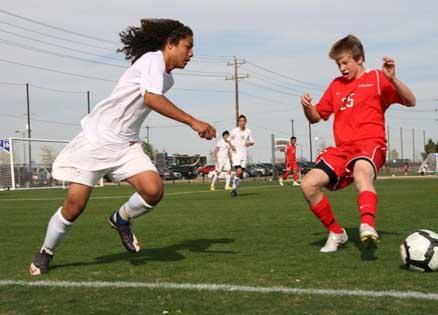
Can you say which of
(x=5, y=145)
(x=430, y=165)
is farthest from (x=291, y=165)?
(x=430, y=165)

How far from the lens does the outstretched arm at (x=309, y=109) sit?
577 cm

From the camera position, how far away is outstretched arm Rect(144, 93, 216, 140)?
4523 mm

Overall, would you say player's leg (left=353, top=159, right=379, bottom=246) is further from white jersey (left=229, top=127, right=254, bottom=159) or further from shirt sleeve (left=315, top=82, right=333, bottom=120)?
white jersey (left=229, top=127, right=254, bottom=159)

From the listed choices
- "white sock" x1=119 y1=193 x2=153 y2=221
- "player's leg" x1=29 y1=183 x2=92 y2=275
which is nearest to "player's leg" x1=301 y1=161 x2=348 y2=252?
"white sock" x1=119 y1=193 x2=153 y2=221

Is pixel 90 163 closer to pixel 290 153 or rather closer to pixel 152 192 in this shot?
pixel 152 192

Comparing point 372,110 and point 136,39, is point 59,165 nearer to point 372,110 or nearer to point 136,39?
point 136,39

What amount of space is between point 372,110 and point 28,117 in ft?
214

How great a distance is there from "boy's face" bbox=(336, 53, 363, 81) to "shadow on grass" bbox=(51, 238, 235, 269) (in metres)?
2.02

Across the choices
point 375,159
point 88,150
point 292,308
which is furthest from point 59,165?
point 375,159

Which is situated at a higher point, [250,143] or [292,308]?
[250,143]

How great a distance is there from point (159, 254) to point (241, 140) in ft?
42.6

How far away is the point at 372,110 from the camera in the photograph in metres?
5.30

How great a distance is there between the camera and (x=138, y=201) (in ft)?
16.9

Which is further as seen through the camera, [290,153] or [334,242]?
[290,153]
